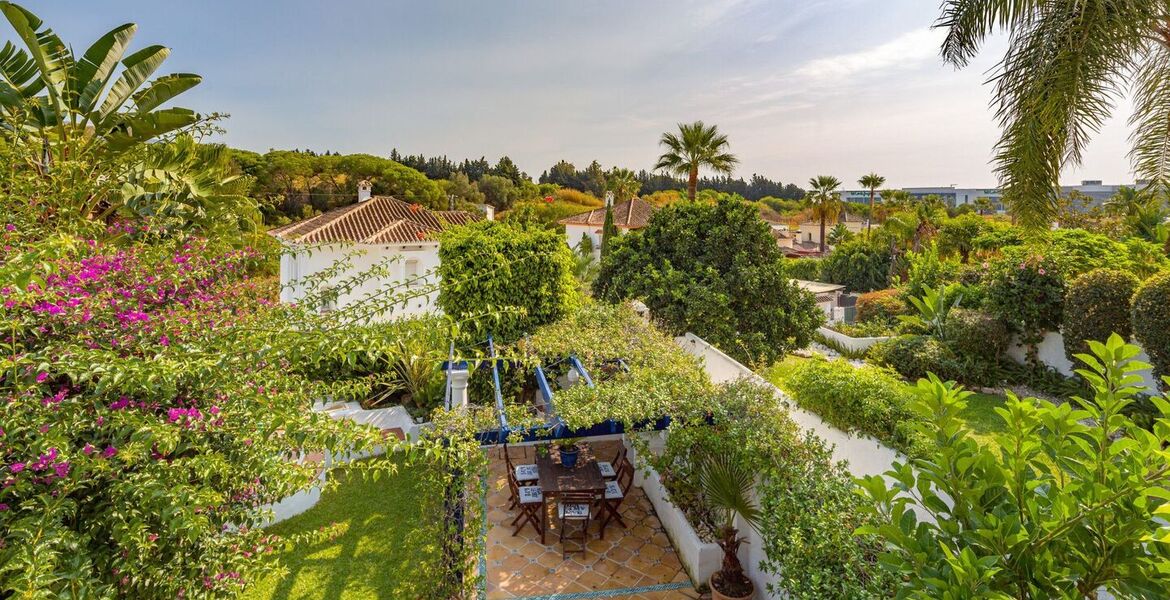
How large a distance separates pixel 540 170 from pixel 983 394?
3085 inches

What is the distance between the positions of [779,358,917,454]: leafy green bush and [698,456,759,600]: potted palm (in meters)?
1.23

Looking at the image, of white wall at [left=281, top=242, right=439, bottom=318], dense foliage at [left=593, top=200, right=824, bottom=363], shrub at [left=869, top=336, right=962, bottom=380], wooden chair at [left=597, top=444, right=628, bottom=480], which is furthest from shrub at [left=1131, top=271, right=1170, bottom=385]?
white wall at [left=281, top=242, right=439, bottom=318]

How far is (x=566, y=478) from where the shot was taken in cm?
760

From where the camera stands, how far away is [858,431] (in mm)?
5770

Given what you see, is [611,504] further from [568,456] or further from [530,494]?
[530,494]

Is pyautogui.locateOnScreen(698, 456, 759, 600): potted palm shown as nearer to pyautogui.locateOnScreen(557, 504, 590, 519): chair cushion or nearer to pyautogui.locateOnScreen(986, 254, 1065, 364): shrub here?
pyautogui.locateOnScreen(557, 504, 590, 519): chair cushion

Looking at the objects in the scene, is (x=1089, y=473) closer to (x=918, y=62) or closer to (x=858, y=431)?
(x=858, y=431)

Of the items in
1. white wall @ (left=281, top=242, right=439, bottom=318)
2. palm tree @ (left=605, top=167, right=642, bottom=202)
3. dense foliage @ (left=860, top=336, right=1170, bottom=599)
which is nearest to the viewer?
dense foliage @ (left=860, top=336, right=1170, bottom=599)

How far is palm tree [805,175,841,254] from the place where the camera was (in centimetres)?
5122

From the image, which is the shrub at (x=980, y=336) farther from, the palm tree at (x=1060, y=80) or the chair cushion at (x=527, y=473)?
the chair cushion at (x=527, y=473)

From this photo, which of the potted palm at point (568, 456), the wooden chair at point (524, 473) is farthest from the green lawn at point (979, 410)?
the wooden chair at point (524, 473)

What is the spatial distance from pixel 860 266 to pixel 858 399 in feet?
115

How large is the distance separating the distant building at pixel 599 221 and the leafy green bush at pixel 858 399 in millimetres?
31939

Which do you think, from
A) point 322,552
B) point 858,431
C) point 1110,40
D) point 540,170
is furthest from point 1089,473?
point 540,170
